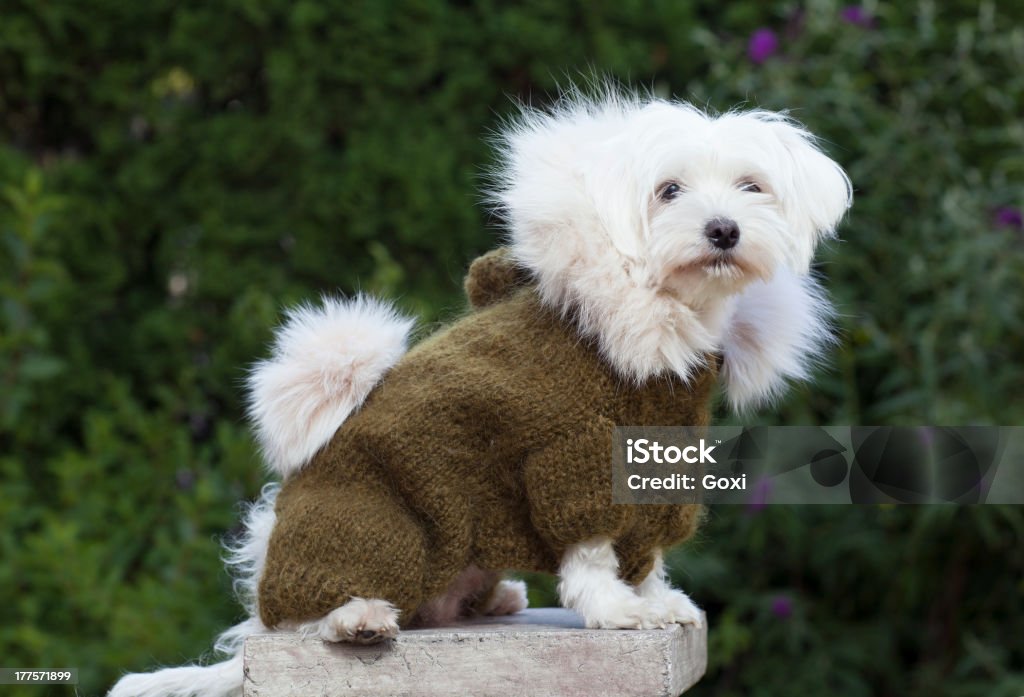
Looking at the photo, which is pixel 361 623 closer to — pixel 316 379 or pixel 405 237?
pixel 316 379

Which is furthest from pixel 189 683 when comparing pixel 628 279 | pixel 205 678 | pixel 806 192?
pixel 806 192

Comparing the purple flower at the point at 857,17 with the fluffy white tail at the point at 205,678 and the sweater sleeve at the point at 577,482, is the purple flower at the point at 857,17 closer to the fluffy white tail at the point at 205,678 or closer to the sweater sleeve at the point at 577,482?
the sweater sleeve at the point at 577,482

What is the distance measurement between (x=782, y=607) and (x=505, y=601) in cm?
141

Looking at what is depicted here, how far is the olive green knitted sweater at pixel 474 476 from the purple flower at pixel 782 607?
154 cm

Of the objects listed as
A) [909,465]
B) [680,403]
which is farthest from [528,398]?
[909,465]

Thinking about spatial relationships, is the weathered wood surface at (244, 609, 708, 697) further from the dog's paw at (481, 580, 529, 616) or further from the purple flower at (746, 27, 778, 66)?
the purple flower at (746, 27, 778, 66)

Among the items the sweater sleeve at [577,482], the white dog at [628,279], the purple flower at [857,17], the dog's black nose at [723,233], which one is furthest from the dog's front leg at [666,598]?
the purple flower at [857,17]

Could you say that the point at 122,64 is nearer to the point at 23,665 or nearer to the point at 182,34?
the point at 182,34

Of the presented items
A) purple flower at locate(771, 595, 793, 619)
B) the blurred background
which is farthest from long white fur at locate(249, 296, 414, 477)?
purple flower at locate(771, 595, 793, 619)

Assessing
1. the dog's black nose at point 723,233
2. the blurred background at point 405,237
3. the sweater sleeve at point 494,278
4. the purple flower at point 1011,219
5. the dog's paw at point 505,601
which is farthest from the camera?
the blurred background at point 405,237

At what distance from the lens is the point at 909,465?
281 cm

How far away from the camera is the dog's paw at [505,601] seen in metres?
2.19

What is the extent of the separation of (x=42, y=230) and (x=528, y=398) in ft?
6.92

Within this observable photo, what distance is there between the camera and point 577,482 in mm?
1818
